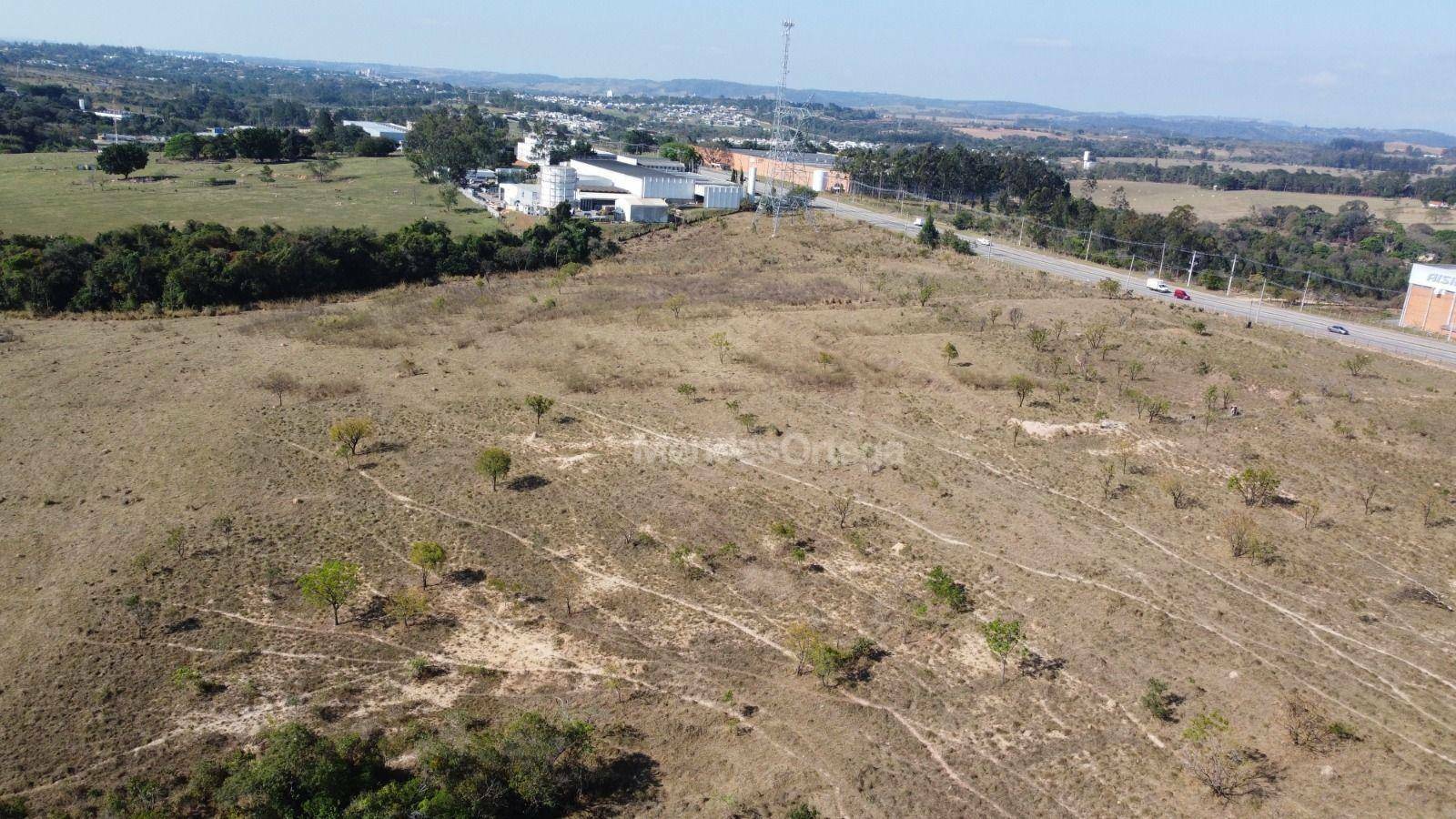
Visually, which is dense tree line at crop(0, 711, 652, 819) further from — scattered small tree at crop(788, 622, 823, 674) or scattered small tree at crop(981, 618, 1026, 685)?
scattered small tree at crop(981, 618, 1026, 685)

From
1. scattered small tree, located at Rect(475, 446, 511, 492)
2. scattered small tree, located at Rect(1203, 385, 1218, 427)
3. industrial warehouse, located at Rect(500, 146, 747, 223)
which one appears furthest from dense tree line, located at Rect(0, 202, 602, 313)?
scattered small tree, located at Rect(1203, 385, 1218, 427)

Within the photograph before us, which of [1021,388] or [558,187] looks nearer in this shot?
[1021,388]

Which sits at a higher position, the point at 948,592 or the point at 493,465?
the point at 493,465

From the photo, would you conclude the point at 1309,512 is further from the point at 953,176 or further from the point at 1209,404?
the point at 953,176

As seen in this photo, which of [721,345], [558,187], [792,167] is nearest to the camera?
[721,345]

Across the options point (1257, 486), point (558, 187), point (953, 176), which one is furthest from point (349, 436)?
point (953, 176)

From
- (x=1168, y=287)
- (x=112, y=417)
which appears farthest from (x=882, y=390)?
(x=1168, y=287)
